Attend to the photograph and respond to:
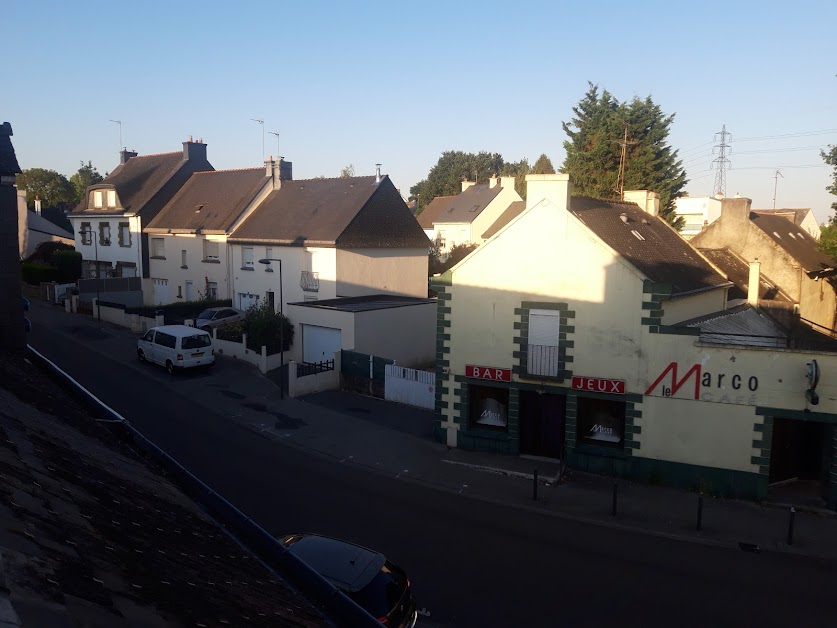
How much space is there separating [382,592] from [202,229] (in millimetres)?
33517

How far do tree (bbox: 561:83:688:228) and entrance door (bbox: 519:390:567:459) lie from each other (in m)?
30.2

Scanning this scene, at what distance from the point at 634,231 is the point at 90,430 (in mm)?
19751

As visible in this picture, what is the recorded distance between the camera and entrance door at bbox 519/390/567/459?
18547mm

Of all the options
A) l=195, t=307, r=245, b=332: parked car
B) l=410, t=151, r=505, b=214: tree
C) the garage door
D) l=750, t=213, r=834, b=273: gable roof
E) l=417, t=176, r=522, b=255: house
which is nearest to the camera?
the garage door

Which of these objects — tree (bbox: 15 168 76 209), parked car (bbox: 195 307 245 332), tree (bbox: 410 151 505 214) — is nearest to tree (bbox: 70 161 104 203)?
tree (bbox: 15 168 76 209)

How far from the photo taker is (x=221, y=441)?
19.9 metres

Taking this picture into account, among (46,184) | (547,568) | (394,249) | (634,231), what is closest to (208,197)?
(394,249)

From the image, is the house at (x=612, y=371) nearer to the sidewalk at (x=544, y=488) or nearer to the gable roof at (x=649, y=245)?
the gable roof at (x=649, y=245)

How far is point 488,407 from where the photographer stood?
1948 cm

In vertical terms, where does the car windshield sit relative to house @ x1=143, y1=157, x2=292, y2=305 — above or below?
below

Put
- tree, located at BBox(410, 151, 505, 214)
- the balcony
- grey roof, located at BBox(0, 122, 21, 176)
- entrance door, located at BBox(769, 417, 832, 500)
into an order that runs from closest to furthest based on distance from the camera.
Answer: grey roof, located at BBox(0, 122, 21, 176), entrance door, located at BBox(769, 417, 832, 500), the balcony, tree, located at BBox(410, 151, 505, 214)

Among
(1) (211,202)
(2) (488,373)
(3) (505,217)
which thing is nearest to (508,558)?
(2) (488,373)

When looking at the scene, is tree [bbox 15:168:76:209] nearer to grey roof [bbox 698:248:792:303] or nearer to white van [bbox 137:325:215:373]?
white van [bbox 137:325:215:373]

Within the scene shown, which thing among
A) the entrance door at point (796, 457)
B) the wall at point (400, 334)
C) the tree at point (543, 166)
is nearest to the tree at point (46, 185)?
the tree at point (543, 166)
